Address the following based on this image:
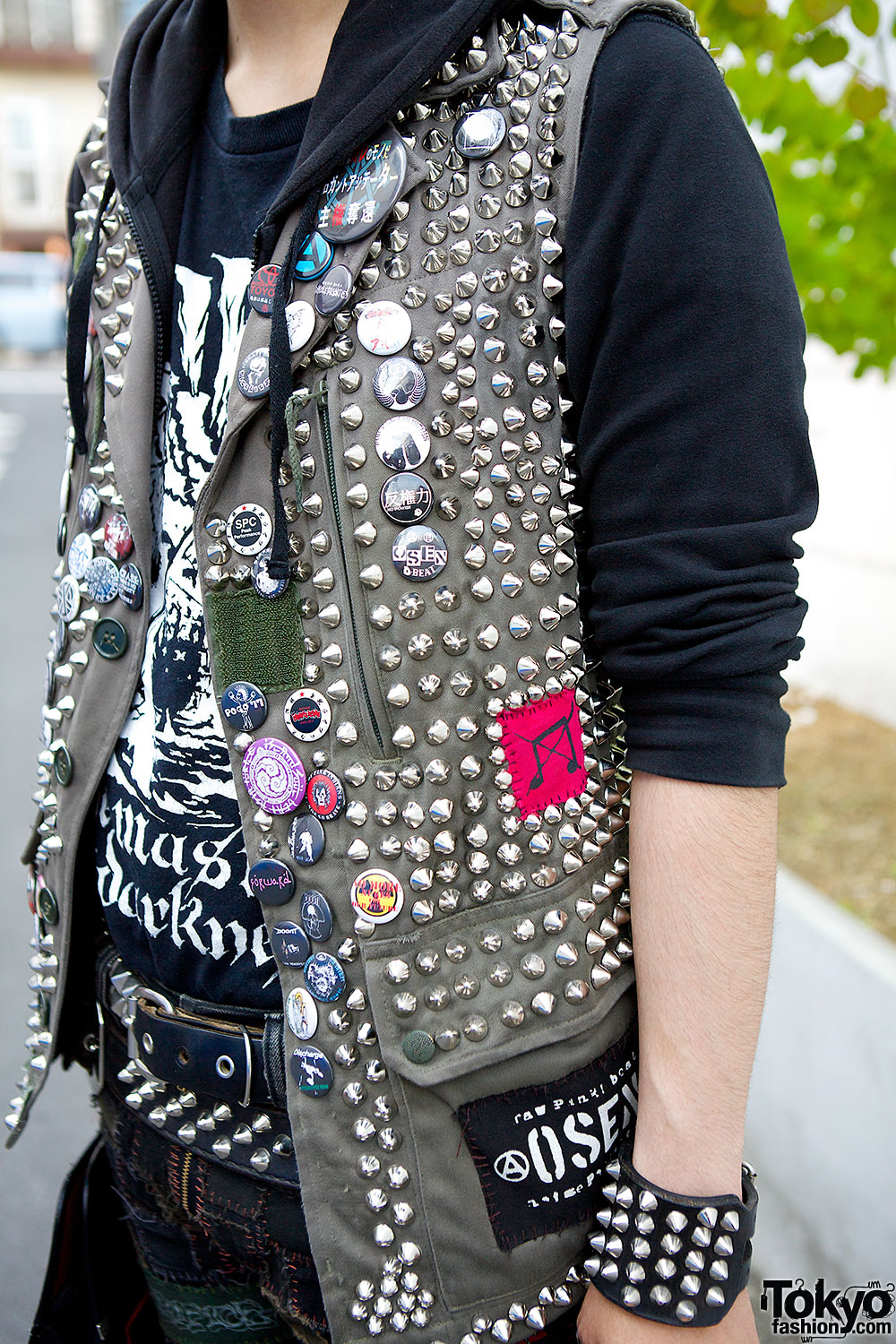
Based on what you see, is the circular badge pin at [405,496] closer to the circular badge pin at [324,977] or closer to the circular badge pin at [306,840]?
the circular badge pin at [306,840]

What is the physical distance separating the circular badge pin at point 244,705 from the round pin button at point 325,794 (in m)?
0.08

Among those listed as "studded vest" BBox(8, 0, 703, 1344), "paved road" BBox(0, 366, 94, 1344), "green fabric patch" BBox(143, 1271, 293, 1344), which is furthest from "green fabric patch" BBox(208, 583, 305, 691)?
"paved road" BBox(0, 366, 94, 1344)

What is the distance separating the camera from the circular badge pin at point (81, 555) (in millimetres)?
1197

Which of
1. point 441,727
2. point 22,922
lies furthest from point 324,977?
point 22,922

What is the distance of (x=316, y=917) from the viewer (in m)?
0.99

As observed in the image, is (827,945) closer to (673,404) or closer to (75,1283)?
(75,1283)

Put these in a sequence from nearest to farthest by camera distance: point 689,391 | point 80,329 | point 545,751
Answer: point 689,391 < point 545,751 < point 80,329

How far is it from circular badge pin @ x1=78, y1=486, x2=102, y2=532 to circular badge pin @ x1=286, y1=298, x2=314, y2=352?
0.35 metres

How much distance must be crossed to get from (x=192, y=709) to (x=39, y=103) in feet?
118

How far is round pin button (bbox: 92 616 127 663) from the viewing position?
45.5 inches

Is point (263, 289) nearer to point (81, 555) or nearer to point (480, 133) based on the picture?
point (480, 133)

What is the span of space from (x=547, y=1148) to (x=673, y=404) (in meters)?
0.67

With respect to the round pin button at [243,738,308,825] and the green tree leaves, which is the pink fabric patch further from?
the green tree leaves

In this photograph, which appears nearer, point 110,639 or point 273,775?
point 273,775
